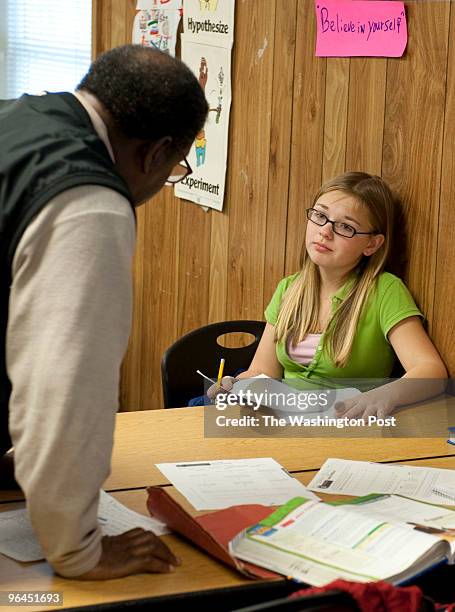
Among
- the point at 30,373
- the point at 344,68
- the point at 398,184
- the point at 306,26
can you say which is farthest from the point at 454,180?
the point at 30,373

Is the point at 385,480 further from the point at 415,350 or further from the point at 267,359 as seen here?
the point at 267,359

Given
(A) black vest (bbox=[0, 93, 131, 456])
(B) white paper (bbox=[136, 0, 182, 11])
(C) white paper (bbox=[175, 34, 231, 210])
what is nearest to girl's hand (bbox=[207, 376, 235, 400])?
(A) black vest (bbox=[0, 93, 131, 456])

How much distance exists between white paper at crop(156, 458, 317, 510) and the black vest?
1.48 feet

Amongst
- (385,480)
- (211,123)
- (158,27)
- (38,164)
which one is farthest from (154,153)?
(158,27)

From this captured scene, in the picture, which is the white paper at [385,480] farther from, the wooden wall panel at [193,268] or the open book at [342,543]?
the wooden wall panel at [193,268]

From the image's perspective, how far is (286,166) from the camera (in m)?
2.95

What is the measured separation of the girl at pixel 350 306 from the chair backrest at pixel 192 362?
0.15m

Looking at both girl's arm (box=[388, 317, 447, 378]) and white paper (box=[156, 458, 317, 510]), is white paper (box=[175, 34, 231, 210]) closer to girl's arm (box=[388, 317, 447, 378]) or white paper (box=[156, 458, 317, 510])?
girl's arm (box=[388, 317, 447, 378])

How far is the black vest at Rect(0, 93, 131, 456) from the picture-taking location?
1259 mm

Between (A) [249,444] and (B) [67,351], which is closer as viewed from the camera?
(B) [67,351]

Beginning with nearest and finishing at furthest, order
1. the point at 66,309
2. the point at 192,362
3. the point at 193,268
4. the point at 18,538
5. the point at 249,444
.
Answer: the point at 66,309, the point at 18,538, the point at 249,444, the point at 192,362, the point at 193,268

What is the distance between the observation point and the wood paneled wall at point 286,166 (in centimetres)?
243

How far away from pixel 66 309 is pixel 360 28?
5.52 feet

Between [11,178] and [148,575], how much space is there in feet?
1.99
